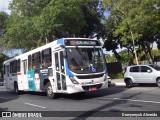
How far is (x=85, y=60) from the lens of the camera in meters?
15.3

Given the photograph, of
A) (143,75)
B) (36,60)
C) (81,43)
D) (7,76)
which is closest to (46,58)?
(36,60)

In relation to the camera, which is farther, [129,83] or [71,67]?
[129,83]

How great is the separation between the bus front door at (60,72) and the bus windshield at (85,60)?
22.2 inches

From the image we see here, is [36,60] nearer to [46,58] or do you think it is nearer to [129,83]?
[46,58]

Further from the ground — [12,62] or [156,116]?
[12,62]

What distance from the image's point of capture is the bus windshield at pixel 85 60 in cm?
1504

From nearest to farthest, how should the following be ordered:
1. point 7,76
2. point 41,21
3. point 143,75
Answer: point 143,75 < point 7,76 < point 41,21

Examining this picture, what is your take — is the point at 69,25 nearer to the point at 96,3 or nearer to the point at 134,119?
the point at 96,3

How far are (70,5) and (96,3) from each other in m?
10.9

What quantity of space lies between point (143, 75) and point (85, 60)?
6.47 metres

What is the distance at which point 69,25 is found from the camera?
33906 millimetres

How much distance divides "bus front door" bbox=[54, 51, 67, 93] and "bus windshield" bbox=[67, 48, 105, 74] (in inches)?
22.2


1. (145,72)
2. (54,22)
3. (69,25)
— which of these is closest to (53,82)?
(145,72)

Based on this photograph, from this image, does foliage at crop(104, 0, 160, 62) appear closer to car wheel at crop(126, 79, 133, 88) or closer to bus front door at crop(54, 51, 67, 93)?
car wheel at crop(126, 79, 133, 88)
